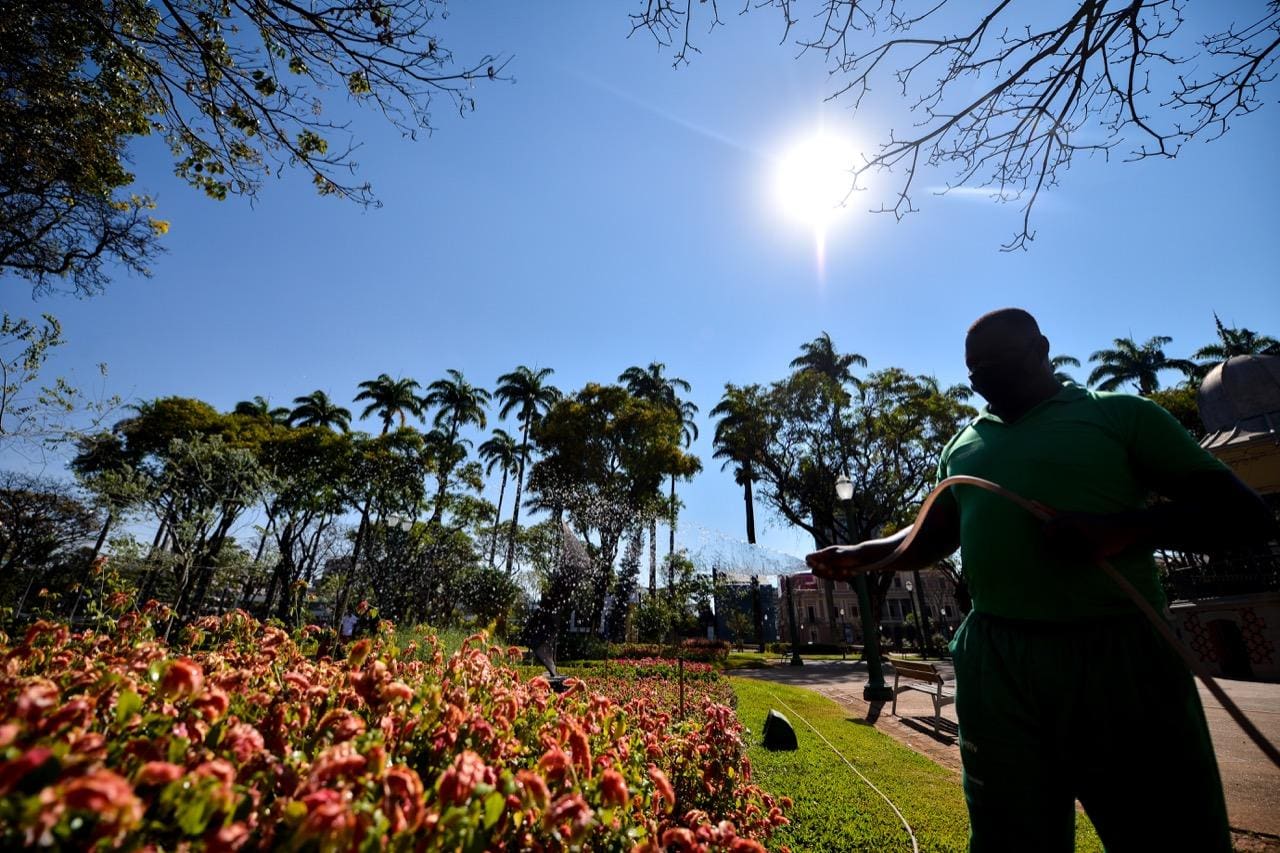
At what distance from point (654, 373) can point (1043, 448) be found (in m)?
34.6

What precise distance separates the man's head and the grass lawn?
3.18 m

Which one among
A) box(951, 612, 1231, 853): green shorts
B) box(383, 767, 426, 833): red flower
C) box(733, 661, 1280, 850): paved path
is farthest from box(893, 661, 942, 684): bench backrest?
box(383, 767, 426, 833): red flower

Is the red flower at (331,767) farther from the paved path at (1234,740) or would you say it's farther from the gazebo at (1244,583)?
the gazebo at (1244,583)

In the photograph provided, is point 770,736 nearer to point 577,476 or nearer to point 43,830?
point 43,830

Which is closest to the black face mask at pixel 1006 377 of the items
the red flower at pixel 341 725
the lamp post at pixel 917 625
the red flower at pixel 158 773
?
the red flower at pixel 341 725

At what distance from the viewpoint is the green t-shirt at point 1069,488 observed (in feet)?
5.28

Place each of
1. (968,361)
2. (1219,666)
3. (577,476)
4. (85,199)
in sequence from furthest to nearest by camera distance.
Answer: (577,476) < (1219,666) < (85,199) < (968,361)

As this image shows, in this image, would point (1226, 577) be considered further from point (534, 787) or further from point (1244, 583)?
point (534, 787)

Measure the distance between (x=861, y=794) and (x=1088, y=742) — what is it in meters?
Answer: 4.18

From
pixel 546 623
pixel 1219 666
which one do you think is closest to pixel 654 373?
pixel 546 623

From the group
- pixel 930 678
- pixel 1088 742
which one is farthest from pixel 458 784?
pixel 930 678

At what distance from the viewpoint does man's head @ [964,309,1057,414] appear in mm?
1981

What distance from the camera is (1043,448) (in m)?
1.79

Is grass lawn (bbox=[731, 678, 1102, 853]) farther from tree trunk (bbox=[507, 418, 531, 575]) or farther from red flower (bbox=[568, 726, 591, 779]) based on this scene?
tree trunk (bbox=[507, 418, 531, 575])
